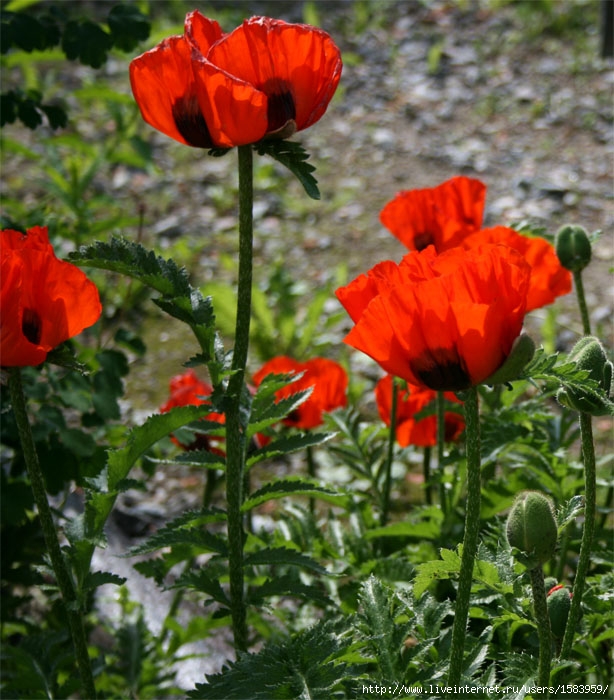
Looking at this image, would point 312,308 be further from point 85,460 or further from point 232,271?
point 85,460

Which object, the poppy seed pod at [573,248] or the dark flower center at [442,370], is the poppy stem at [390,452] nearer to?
the poppy seed pod at [573,248]

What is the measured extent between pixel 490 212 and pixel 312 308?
49.4 inches

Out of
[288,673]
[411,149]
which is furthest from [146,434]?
[411,149]

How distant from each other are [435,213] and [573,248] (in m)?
0.27

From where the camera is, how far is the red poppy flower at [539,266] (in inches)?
75.4

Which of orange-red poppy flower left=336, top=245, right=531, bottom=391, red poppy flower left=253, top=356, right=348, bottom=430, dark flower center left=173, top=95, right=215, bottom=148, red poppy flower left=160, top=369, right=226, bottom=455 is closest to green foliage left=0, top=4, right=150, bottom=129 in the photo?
red poppy flower left=160, top=369, right=226, bottom=455

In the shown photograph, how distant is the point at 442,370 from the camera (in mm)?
1311

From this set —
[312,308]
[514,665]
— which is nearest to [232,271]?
[312,308]

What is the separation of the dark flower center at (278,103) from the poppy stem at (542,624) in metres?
0.68

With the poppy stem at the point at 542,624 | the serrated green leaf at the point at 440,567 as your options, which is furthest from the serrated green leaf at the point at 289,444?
the poppy stem at the point at 542,624

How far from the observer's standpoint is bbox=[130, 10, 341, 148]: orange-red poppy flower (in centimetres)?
146

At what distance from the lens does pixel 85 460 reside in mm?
2354

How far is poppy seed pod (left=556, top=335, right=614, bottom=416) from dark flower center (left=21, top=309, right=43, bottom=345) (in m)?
0.71

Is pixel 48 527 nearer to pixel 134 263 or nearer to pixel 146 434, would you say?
pixel 146 434
